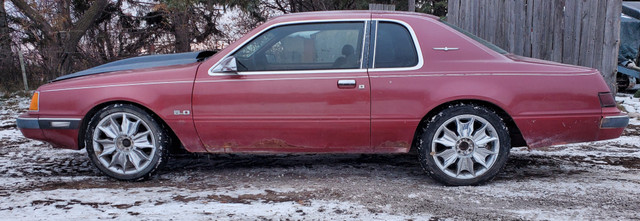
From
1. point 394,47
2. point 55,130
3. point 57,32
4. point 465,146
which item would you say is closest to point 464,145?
point 465,146

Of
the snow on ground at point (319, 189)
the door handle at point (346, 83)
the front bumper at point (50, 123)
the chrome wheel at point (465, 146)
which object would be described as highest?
the door handle at point (346, 83)

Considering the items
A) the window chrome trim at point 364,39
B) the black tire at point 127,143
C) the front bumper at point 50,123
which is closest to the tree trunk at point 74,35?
the front bumper at point 50,123

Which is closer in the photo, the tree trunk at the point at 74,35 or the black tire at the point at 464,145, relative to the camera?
the black tire at the point at 464,145

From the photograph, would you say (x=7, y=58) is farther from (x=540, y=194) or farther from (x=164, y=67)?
(x=540, y=194)

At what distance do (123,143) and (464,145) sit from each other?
2899mm

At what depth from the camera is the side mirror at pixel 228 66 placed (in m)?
4.00

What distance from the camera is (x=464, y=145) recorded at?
13.0ft

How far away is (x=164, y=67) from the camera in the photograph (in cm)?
435

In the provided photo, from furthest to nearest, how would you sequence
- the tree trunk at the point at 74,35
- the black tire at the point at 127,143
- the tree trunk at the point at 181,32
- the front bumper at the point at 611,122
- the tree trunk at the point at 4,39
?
the tree trunk at the point at 181,32, the tree trunk at the point at 4,39, the tree trunk at the point at 74,35, the black tire at the point at 127,143, the front bumper at the point at 611,122

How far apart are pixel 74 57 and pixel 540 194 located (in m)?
11.4

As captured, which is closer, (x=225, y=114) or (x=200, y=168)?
(x=225, y=114)

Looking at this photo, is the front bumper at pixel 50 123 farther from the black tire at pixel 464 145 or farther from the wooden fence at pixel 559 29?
the wooden fence at pixel 559 29

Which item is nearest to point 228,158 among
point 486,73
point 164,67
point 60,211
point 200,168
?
point 200,168

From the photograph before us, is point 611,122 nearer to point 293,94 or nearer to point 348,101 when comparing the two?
point 348,101
